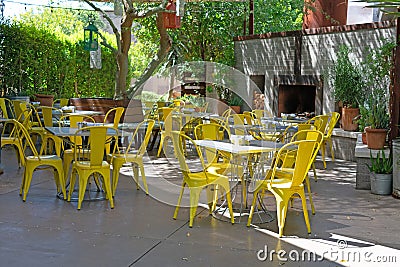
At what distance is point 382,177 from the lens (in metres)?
6.64

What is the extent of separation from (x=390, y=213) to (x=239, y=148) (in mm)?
1799

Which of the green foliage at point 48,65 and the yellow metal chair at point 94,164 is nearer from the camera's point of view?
the yellow metal chair at point 94,164

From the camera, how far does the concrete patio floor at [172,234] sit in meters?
4.24

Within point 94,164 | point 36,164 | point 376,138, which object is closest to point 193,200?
point 94,164

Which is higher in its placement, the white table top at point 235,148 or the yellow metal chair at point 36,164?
the white table top at point 235,148

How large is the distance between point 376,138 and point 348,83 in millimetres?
2239

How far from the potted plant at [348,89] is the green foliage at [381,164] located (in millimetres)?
2400

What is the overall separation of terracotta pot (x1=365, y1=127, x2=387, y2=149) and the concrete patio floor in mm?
756

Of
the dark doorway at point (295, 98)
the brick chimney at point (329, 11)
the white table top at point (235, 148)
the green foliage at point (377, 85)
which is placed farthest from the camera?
the dark doorway at point (295, 98)

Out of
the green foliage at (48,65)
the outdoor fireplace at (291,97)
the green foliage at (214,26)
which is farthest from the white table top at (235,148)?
the green foliage at (214,26)

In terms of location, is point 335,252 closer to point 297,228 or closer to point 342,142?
point 297,228

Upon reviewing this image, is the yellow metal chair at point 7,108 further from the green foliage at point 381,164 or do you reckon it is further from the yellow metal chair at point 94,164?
the green foliage at point 381,164

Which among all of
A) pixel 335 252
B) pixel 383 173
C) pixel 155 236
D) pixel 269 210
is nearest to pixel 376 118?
pixel 383 173

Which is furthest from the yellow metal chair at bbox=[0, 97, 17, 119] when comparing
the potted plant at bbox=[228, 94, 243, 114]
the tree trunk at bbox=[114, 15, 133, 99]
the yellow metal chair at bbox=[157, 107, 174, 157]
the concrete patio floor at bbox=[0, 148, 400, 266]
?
the potted plant at bbox=[228, 94, 243, 114]
